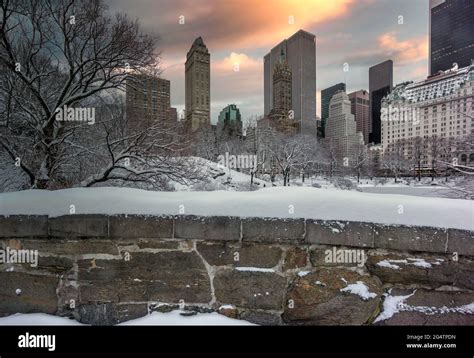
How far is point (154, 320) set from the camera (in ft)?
6.64

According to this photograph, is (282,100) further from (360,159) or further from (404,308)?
(404,308)

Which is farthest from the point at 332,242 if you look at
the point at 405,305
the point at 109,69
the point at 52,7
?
the point at 52,7

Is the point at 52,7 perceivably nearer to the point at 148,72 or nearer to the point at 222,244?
the point at 148,72

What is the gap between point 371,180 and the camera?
3.51 m

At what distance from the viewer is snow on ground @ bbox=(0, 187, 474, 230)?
1911 mm

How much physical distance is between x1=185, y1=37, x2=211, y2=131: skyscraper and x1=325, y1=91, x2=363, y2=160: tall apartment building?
5.84ft

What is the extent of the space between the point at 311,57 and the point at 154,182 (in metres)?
3.46

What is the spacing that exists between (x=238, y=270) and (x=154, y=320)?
0.80 meters

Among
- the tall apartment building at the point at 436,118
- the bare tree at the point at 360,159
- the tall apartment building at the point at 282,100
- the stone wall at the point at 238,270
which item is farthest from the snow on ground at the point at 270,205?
the tall apartment building at the point at 282,100

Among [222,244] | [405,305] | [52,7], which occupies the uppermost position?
[52,7]

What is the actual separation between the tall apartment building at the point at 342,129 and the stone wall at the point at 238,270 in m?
2.06

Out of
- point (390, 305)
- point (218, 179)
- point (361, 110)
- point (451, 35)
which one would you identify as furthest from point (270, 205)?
point (451, 35)

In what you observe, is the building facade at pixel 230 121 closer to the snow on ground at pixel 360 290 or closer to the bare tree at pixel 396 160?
the bare tree at pixel 396 160

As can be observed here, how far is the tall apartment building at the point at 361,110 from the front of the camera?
138 inches
